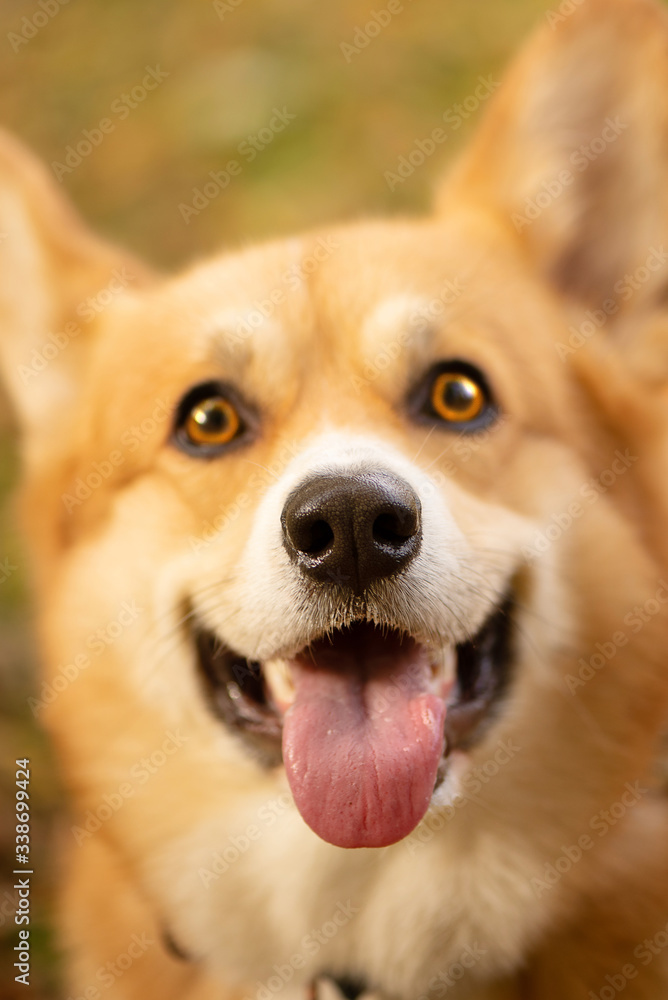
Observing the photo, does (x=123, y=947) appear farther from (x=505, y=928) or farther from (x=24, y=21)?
(x=24, y=21)

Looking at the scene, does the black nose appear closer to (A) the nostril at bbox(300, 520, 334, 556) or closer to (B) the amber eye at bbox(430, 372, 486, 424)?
(A) the nostril at bbox(300, 520, 334, 556)

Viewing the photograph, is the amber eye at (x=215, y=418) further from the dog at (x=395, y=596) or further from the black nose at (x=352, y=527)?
the black nose at (x=352, y=527)

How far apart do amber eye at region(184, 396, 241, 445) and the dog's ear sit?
60cm

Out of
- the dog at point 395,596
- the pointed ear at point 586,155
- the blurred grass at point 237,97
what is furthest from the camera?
the blurred grass at point 237,97

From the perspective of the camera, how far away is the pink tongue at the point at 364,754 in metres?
1.65

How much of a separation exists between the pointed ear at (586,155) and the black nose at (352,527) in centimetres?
Answer: 106

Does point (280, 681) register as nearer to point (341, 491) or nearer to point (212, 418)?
point (341, 491)

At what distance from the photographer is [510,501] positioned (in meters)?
1.96

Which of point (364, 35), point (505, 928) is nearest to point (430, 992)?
point (505, 928)

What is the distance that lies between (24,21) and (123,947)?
5.00 meters

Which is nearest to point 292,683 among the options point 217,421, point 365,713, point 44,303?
point 365,713

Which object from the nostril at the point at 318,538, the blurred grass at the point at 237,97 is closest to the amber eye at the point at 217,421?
the nostril at the point at 318,538

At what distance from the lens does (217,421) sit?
2.05 m

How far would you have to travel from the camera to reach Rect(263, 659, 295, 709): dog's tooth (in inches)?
72.1
